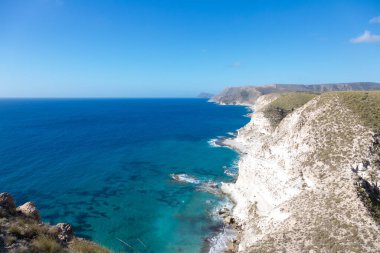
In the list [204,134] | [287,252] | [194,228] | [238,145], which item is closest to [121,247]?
[194,228]

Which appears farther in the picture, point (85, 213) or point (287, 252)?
point (85, 213)

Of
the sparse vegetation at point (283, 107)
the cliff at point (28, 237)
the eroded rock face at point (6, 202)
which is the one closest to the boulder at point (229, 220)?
the cliff at point (28, 237)

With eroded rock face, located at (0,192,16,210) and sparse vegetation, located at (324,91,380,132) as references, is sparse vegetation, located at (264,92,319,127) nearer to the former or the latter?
sparse vegetation, located at (324,91,380,132)

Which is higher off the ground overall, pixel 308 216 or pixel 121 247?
pixel 308 216

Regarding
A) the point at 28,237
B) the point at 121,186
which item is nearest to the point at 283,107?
the point at 121,186

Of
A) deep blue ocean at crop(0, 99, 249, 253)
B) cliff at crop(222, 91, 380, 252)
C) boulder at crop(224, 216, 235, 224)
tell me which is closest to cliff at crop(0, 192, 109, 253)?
cliff at crop(222, 91, 380, 252)

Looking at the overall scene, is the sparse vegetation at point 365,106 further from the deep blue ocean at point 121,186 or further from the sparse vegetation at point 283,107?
the sparse vegetation at point 283,107

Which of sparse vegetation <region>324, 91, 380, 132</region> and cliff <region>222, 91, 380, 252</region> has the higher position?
sparse vegetation <region>324, 91, 380, 132</region>

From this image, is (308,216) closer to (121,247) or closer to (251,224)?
(251,224)
